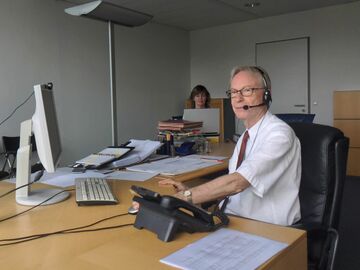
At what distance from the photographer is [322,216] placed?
163 centimetres

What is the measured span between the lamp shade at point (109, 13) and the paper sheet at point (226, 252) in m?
1.77

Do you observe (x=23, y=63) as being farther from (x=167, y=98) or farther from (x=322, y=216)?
(x=322, y=216)

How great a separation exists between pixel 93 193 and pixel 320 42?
560 cm

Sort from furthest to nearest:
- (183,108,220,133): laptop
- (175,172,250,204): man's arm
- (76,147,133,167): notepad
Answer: (183,108,220,133): laptop
(76,147,133,167): notepad
(175,172,250,204): man's arm

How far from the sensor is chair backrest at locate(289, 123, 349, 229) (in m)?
1.62

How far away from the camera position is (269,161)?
1421mm

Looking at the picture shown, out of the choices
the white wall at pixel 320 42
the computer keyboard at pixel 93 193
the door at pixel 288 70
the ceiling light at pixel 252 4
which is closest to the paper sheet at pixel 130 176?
the computer keyboard at pixel 93 193

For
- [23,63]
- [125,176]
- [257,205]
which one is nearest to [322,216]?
[257,205]

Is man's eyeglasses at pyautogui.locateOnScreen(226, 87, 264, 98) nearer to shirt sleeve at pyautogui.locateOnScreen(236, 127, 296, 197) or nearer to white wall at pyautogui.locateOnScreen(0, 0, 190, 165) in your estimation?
shirt sleeve at pyautogui.locateOnScreen(236, 127, 296, 197)

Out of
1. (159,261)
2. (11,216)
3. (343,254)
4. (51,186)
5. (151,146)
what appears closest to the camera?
(159,261)

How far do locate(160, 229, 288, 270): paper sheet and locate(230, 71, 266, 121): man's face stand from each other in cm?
69

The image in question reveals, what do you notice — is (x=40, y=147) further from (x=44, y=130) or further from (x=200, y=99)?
(x=200, y=99)

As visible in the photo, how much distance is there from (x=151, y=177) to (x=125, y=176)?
0.15m

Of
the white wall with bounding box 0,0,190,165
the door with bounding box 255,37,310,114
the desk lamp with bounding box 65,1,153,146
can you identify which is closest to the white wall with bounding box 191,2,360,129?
the door with bounding box 255,37,310,114
